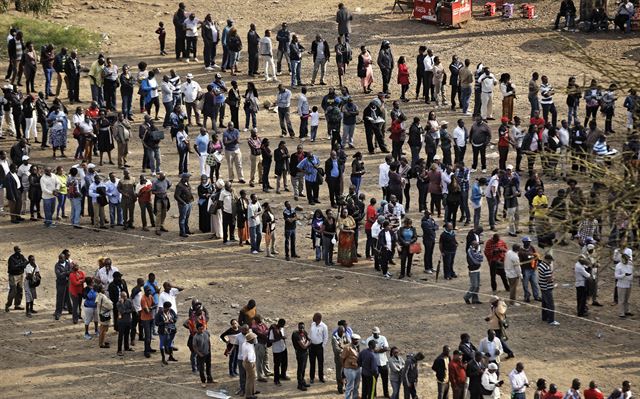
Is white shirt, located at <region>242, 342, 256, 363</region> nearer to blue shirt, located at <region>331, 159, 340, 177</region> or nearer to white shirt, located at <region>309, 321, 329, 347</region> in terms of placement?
white shirt, located at <region>309, 321, 329, 347</region>

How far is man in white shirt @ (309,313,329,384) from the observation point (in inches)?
1189

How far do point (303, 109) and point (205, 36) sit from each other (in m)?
5.67

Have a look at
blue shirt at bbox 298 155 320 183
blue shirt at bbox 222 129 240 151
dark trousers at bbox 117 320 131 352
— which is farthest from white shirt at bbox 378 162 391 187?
dark trousers at bbox 117 320 131 352

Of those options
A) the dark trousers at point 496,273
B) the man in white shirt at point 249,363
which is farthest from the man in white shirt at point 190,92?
the man in white shirt at point 249,363

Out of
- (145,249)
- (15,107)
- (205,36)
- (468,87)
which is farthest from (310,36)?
(145,249)

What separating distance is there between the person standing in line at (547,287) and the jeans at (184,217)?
26.6 ft

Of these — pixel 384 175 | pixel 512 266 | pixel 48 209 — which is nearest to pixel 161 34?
pixel 48 209

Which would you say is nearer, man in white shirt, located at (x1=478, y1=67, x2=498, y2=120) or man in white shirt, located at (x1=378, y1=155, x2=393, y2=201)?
man in white shirt, located at (x1=378, y1=155, x2=393, y2=201)

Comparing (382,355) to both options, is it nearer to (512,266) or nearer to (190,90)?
(512,266)

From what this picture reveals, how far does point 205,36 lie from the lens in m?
44.9

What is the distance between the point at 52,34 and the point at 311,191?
1315cm

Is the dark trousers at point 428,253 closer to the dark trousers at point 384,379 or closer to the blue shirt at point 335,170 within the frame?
the blue shirt at point 335,170

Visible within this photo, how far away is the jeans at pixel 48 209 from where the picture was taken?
36.3 m

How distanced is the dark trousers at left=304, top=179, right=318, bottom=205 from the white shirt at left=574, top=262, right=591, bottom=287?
723cm
